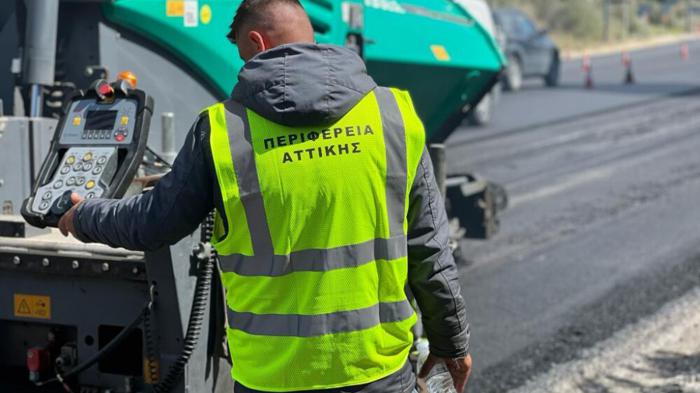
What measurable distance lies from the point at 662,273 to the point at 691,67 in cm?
1998

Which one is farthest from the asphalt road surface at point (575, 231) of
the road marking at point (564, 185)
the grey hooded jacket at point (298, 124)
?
the grey hooded jacket at point (298, 124)

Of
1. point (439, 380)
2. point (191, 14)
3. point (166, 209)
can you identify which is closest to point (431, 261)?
point (439, 380)

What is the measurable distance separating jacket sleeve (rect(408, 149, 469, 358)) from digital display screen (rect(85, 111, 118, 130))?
1125mm

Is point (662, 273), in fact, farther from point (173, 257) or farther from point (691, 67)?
point (691, 67)

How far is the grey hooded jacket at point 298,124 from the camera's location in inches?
98.7

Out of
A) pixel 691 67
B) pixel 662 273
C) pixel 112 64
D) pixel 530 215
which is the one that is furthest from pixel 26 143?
pixel 691 67

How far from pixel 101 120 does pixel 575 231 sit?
19.8 feet

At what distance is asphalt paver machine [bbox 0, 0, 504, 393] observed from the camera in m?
3.26

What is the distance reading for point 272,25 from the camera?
2.65 m

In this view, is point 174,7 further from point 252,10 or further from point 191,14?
point 252,10

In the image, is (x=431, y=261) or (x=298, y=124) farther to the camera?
(x=431, y=261)

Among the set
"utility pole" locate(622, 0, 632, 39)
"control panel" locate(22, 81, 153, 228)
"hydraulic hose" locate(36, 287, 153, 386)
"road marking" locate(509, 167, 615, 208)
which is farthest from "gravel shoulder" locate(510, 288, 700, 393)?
"utility pole" locate(622, 0, 632, 39)

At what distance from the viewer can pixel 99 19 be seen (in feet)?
14.3

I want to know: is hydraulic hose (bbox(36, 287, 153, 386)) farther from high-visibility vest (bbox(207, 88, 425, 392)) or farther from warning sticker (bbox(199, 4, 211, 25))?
warning sticker (bbox(199, 4, 211, 25))
